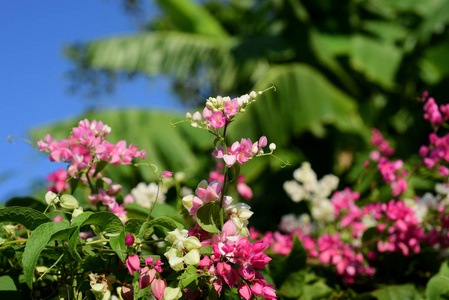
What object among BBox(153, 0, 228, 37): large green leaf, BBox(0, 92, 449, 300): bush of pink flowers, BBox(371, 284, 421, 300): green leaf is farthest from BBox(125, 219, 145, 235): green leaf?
BBox(153, 0, 228, 37): large green leaf

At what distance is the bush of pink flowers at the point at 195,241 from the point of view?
641mm

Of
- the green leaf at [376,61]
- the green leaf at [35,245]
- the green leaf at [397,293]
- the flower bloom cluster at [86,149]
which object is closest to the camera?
the green leaf at [35,245]

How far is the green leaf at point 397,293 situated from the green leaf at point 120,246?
1.80 feet

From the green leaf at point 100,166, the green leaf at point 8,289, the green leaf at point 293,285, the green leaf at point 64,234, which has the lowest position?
the green leaf at point 293,285

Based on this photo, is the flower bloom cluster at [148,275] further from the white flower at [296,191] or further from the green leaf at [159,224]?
the white flower at [296,191]

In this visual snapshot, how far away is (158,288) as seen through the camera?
633mm

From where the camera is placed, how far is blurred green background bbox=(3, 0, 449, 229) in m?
3.91

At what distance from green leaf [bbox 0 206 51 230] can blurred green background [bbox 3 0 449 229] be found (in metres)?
2.88

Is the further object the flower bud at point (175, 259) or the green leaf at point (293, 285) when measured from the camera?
the green leaf at point (293, 285)

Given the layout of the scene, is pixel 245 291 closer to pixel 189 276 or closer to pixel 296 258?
pixel 189 276

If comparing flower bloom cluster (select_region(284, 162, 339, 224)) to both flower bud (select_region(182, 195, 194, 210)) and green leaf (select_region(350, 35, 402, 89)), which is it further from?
green leaf (select_region(350, 35, 402, 89))

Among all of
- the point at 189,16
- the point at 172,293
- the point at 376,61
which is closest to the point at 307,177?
the point at 172,293

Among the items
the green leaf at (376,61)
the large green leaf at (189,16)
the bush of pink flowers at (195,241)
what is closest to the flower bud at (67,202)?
the bush of pink flowers at (195,241)

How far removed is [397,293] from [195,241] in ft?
1.69
